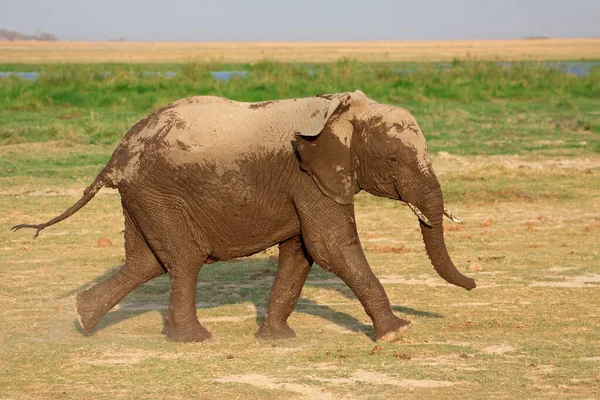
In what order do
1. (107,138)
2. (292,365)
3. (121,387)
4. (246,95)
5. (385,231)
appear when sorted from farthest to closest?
(246,95) < (107,138) < (385,231) < (292,365) < (121,387)

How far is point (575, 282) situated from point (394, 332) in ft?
8.92

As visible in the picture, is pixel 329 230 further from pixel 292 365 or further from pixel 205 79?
pixel 205 79

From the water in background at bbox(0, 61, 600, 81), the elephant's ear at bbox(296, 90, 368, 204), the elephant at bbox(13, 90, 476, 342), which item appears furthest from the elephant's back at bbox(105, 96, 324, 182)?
the water in background at bbox(0, 61, 600, 81)

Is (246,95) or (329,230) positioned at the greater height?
(329,230)

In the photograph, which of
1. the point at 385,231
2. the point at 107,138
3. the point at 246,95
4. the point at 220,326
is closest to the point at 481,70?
the point at 246,95

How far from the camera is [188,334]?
7664 millimetres

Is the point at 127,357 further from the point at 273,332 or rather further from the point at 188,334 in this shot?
the point at 273,332

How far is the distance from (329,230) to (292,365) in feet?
3.30

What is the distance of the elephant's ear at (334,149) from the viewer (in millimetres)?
7355

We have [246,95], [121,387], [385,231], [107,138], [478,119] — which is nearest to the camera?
[121,387]

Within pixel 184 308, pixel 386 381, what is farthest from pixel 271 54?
pixel 386 381

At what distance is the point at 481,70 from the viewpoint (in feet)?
102

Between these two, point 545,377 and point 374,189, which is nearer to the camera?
point 545,377

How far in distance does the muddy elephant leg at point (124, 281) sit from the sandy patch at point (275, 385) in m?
1.44
